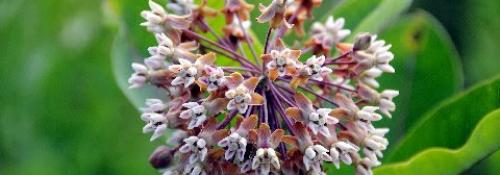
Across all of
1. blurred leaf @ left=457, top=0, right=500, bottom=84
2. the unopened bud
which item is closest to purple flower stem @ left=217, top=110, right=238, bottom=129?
the unopened bud

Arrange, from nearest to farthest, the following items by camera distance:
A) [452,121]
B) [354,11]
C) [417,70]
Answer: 1. [452,121]
2. [354,11]
3. [417,70]

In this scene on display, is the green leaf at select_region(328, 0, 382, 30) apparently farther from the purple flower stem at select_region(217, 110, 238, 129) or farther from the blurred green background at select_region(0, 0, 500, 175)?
the blurred green background at select_region(0, 0, 500, 175)

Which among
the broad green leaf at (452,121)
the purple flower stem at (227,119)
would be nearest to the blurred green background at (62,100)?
the broad green leaf at (452,121)

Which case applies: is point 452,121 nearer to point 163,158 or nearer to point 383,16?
point 383,16

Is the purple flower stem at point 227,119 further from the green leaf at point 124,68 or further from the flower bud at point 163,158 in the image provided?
the green leaf at point 124,68

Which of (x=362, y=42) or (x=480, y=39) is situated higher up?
(x=480, y=39)

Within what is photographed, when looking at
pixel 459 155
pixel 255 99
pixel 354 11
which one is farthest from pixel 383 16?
pixel 255 99
